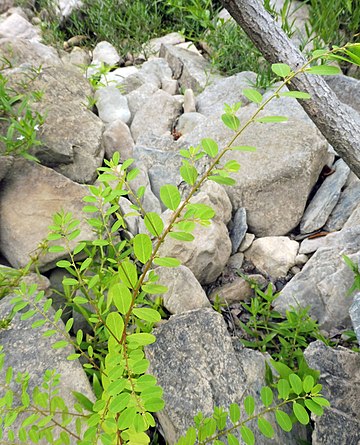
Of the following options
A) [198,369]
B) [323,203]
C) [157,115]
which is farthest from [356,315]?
[157,115]

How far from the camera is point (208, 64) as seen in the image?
171 inches

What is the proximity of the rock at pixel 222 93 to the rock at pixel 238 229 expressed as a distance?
1239mm

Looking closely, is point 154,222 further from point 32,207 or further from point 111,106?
point 111,106

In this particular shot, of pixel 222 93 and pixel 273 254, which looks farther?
pixel 222 93

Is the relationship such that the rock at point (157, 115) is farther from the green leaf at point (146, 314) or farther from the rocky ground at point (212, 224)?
the green leaf at point (146, 314)

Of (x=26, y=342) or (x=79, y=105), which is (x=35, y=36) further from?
(x=26, y=342)

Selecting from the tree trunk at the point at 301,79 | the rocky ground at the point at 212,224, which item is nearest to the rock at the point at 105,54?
the rocky ground at the point at 212,224

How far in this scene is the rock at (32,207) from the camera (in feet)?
7.91

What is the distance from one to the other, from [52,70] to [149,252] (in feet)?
9.62

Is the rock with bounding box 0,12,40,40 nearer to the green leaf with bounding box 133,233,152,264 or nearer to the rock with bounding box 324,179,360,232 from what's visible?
the rock with bounding box 324,179,360,232

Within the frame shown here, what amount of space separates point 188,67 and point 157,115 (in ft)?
2.92

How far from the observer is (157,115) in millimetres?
→ 3584

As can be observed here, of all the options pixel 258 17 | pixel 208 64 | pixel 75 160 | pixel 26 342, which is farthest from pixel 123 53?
pixel 26 342

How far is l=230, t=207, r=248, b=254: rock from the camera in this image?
2660 mm
